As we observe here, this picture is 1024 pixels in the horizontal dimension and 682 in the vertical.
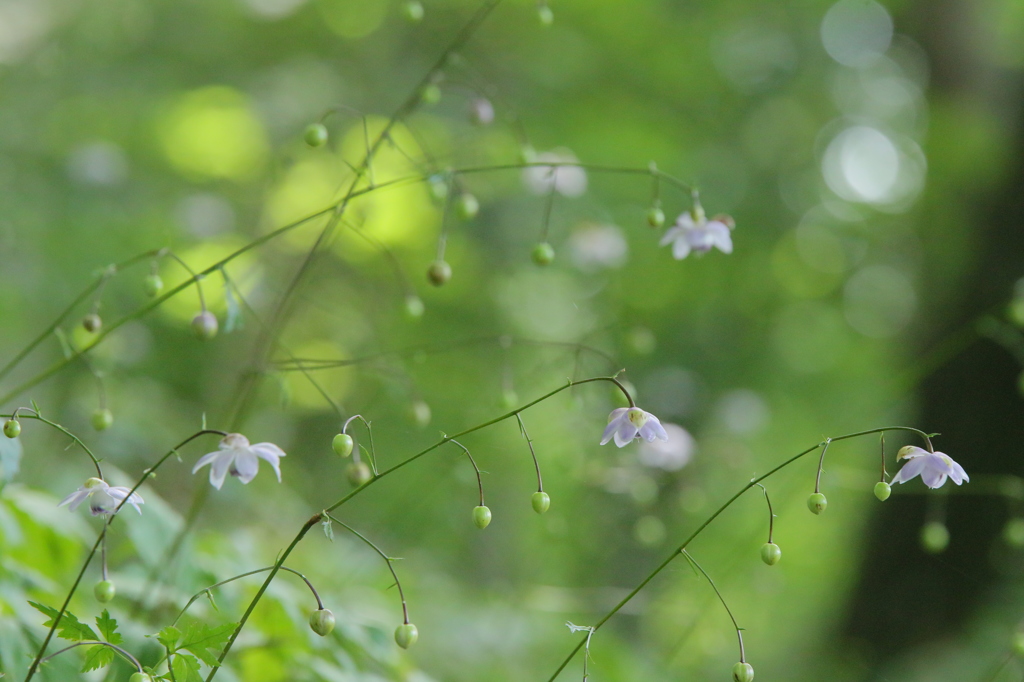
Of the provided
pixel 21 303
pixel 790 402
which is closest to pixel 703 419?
pixel 790 402

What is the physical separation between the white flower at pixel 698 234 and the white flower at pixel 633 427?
0.48 meters

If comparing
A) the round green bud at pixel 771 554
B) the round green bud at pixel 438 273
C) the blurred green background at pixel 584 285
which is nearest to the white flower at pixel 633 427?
the round green bud at pixel 771 554

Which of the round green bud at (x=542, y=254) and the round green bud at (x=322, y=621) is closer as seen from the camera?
the round green bud at (x=322, y=621)

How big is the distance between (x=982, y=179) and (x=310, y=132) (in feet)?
14.0

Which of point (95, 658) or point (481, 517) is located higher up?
point (481, 517)

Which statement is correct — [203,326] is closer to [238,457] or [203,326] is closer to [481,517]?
[238,457]

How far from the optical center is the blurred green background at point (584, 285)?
131 inches

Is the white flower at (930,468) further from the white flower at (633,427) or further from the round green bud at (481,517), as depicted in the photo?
the round green bud at (481,517)

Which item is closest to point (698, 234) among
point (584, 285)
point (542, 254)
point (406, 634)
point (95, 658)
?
point (542, 254)

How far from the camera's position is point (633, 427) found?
4.40ft

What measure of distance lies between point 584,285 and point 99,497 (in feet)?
13.6

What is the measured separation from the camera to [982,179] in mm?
4617

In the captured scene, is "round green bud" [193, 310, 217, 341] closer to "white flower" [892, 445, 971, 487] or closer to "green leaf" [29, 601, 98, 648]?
"green leaf" [29, 601, 98, 648]

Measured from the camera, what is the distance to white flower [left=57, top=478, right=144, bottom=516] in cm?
119
